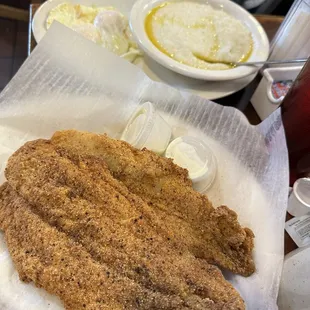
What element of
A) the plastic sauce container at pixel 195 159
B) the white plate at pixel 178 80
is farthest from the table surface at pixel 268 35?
the plastic sauce container at pixel 195 159

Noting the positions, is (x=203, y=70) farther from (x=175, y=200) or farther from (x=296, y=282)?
(x=296, y=282)

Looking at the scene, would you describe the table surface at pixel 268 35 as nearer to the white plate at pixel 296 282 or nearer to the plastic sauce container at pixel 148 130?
the white plate at pixel 296 282

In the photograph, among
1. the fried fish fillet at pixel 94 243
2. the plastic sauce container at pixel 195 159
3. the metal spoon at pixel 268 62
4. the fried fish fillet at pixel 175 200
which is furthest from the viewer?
the metal spoon at pixel 268 62

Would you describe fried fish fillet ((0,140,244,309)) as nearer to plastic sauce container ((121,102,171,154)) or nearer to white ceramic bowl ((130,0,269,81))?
plastic sauce container ((121,102,171,154))

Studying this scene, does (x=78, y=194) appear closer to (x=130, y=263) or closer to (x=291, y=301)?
(x=130, y=263)

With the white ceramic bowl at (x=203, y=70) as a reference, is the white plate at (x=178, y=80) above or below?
below

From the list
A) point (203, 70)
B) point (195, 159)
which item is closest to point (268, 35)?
point (203, 70)
